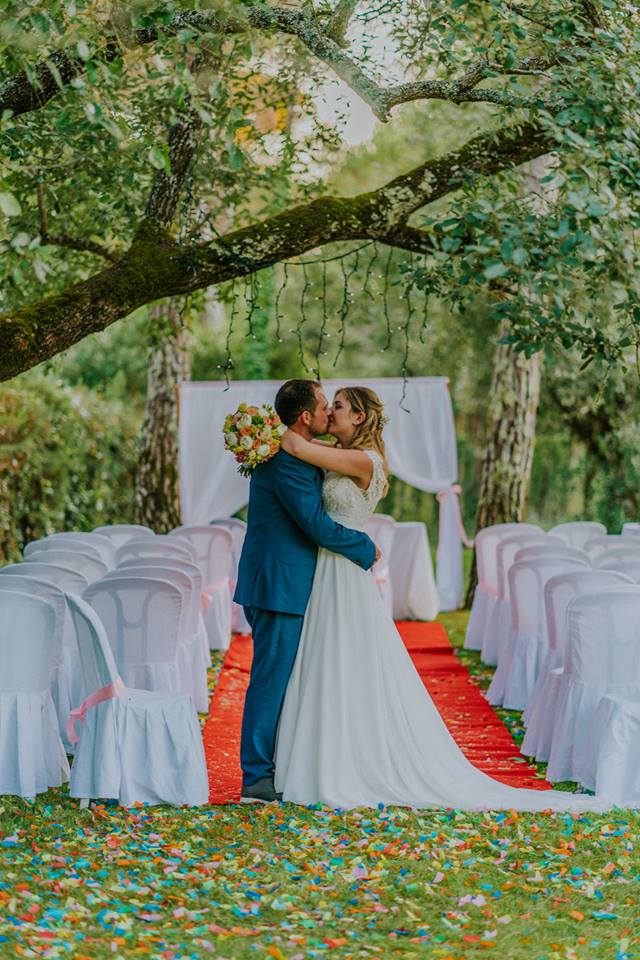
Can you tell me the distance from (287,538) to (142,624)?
5.37ft

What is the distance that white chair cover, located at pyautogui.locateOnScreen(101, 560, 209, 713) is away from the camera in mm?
7121

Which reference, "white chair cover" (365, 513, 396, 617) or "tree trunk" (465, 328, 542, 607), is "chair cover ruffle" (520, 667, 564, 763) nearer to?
"white chair cover" (365, 513, 396, 617)

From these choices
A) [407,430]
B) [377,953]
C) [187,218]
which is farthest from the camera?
[407,430]

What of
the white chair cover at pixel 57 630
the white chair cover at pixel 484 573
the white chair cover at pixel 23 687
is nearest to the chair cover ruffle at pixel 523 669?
the white chair cover at pixel 484 573

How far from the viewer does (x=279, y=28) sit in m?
5.89

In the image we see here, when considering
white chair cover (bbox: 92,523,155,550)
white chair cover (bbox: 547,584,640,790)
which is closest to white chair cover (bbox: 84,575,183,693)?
white chair cover (bbox: 547,584,640,790)

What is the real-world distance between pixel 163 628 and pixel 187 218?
268 centimetres

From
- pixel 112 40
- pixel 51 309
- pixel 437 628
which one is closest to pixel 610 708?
pixel 51 309

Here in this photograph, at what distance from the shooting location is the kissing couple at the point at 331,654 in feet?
18.1

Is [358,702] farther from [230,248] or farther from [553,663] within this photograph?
[230,248]

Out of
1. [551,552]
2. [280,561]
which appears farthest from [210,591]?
[280,561]

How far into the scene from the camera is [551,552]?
8.52 metres

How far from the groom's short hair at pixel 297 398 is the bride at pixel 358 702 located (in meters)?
0.12

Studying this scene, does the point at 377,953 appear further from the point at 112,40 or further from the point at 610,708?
the point at 112,40
